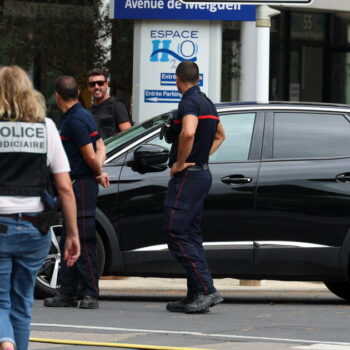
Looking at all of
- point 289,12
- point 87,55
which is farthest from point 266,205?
point 289,12

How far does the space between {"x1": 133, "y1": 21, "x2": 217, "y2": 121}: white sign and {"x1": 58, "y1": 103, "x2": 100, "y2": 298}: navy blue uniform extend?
6158 mm

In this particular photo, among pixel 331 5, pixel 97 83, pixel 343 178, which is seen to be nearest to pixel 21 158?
pixel 343 178

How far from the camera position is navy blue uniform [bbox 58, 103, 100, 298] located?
10.2m

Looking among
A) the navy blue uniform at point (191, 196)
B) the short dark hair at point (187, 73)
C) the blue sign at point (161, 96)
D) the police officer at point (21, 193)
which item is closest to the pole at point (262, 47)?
the blue sign at point (161, 96)

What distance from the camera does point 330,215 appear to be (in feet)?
36.1

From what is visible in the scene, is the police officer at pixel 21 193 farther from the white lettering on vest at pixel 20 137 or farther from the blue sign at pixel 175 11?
the blue sign at pixel 175 11

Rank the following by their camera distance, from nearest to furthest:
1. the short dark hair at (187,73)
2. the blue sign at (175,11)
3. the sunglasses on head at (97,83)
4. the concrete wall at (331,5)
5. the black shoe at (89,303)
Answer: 1. the short dark hair at (187,73)
2. the black shoe at (89,303)
3. the sunglasses on head at (97,83)
4. the blue sign at (175,11)
5. the concrete wall at (331,5)

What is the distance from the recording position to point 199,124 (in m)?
10.2

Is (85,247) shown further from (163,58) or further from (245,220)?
(163,58)

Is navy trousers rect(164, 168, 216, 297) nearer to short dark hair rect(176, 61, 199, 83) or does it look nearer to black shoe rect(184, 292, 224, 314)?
black shoe rect(184, 292, 224, 314)

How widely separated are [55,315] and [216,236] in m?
1.58

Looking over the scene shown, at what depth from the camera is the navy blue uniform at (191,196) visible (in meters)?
10.2

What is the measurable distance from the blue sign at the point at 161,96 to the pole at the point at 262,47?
2404mm

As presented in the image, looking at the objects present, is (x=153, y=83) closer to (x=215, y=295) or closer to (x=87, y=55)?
(x=87, y=55)
